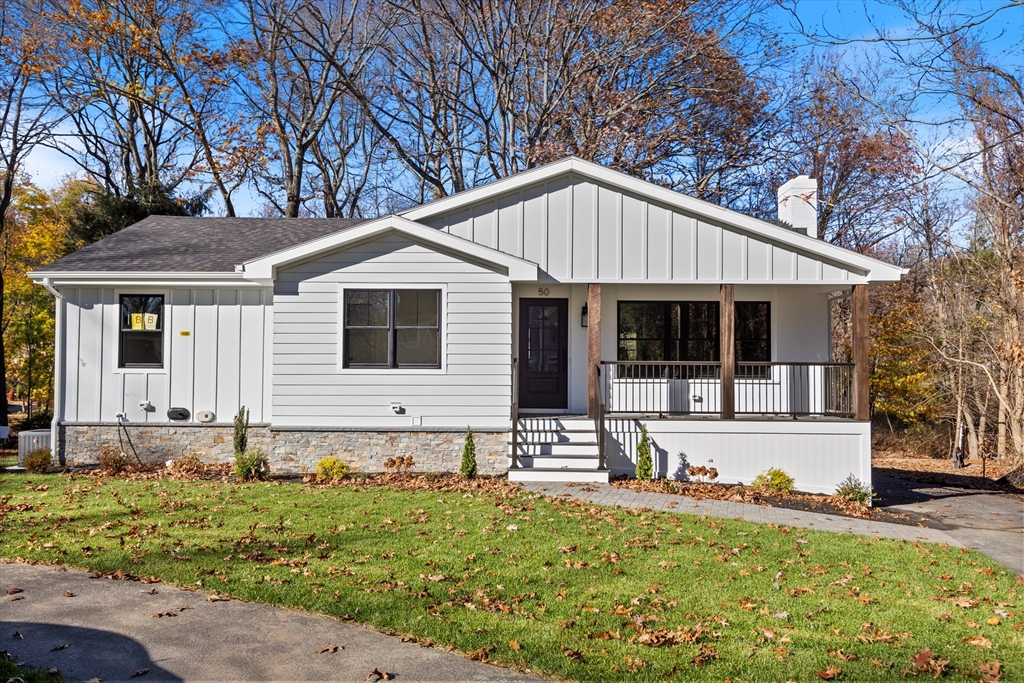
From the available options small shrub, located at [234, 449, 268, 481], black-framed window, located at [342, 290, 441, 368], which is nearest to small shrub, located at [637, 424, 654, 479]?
black-framed window, located at [342, 290, 441, 368]

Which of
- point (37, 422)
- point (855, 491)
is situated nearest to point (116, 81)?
point (37, 422)

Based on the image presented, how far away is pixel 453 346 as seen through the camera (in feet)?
41.8

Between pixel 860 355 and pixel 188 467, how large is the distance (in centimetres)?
1132

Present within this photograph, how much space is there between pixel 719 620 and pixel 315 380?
337 inches

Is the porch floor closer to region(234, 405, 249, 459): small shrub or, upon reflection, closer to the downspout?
region(234, 405, 249, 459): small shrub

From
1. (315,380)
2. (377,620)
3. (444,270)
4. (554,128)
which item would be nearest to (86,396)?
(315,380)

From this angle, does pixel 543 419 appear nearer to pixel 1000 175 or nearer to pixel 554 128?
pixel 1000 175

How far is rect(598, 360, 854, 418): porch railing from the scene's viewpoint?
13.9 metres

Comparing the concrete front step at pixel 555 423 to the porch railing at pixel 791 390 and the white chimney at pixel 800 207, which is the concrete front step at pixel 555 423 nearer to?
the porch railing at pixel 791 390

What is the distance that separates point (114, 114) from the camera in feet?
92.8

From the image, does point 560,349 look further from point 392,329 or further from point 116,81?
point 116,81

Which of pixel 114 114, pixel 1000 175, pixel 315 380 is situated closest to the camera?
pixel 315 380

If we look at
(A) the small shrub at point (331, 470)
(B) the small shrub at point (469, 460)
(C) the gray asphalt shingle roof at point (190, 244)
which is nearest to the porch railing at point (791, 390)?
(B) the small shrub at point (469, 460)

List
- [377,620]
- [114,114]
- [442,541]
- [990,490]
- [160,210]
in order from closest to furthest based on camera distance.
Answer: [377,620]
[442,541]
[990,490]
[160,210]
[114,114]
